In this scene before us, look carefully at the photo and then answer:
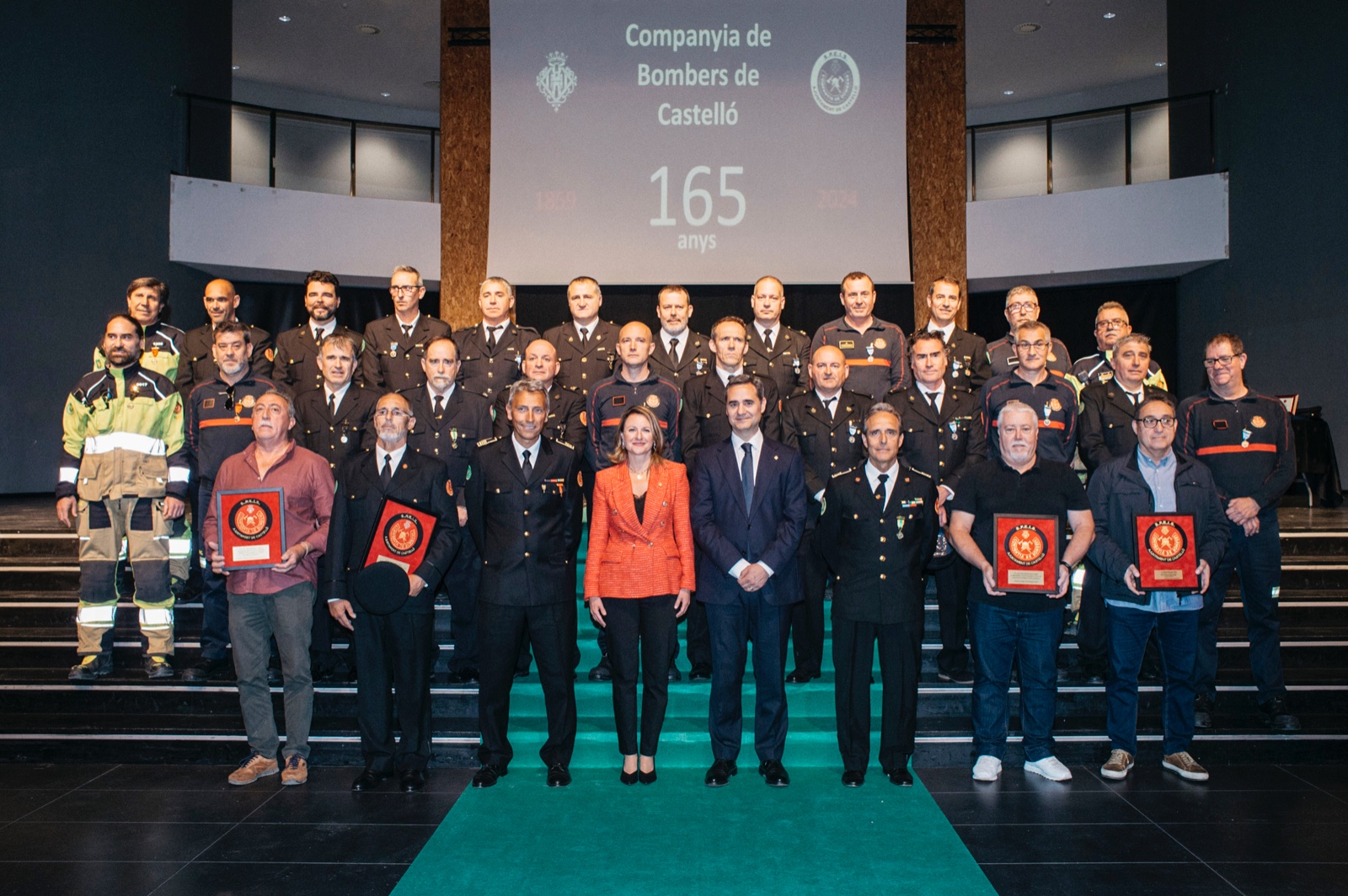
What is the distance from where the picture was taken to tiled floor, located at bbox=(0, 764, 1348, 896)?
10.9 ft

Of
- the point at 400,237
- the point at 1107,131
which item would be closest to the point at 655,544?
the point at 400,237

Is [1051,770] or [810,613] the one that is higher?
[810,613]

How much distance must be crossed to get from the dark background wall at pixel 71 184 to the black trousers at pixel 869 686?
9.15 meters

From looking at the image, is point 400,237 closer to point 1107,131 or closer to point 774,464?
point 774,464

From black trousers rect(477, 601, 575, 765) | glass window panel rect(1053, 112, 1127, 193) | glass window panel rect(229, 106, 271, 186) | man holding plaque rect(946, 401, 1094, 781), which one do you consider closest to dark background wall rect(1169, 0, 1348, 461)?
glass window panel rect(1053, 112, 1127, 193)

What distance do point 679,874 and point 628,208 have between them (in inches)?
244

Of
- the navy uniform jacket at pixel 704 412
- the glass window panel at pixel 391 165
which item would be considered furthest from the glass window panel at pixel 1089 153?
the navy uniform jacket at pixel 704 412

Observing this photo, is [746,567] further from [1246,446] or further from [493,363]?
[1246,446]

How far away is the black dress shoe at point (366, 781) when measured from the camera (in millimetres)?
4219

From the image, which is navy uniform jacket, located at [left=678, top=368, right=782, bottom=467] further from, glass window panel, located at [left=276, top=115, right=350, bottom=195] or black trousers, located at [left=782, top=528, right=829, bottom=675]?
glass window panel, located at [left=276, top=115, right=350, bottom=195]

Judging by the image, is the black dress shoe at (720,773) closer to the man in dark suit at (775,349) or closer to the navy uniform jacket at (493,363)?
the man in dark suit at (775,349)

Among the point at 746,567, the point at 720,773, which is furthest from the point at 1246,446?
the point at 720,773

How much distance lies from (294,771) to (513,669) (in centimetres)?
113

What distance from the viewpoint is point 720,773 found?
4258mm
